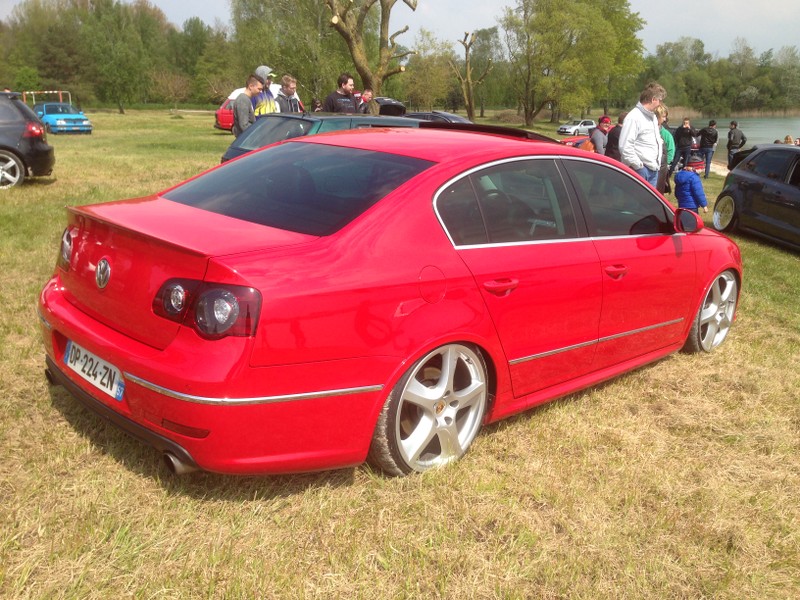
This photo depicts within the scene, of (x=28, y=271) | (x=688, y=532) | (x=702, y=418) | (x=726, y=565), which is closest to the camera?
(x=726, y=565)

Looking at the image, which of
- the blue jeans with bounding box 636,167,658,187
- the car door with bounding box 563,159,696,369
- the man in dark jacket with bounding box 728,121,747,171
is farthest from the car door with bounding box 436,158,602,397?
the man in dark jacket with bounding box 728,121,747,171

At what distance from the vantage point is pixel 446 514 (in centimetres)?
306

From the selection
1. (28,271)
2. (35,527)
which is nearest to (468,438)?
(35,527)

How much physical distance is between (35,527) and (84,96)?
8063cm

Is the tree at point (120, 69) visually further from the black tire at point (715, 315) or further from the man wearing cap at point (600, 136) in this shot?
the black tire at point (715, 315)

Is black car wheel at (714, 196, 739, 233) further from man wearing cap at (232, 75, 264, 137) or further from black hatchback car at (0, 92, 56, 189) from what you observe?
black hatchback car at (0, 92, 56, 189)

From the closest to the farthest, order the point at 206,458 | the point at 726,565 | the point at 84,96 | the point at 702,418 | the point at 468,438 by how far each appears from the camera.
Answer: the point at 206,458 < the point at 726,565 < the point at 468,438 < the point at 702,418 < the point at 84,96

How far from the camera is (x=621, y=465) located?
361 centimetres

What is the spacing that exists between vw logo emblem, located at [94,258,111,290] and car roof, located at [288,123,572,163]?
4.27ft

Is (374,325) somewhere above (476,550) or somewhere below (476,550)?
above

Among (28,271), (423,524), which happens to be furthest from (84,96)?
(423,524)

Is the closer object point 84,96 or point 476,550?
point 476,550

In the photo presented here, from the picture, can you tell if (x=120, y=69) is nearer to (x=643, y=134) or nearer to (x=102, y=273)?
(x=643, y=134)

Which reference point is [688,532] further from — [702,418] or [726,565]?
[702,418]
